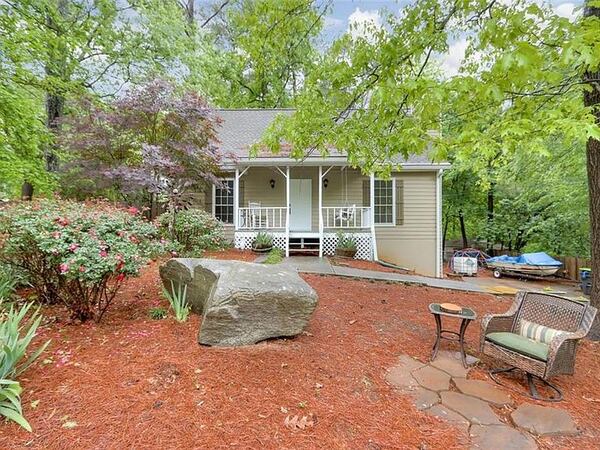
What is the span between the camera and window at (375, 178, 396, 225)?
11.4 m

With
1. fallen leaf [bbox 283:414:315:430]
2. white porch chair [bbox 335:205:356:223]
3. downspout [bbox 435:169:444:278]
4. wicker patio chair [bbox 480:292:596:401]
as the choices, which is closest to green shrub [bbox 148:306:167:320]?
fallen leaf [bbox 283:414:315:430]

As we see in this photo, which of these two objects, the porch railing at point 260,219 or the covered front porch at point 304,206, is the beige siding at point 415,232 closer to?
the covered front porch at point 304,206

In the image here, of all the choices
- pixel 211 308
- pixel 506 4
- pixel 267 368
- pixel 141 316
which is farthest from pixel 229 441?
pixel 506 4

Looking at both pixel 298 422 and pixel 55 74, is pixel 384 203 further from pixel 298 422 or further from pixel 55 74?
pixel 55 74

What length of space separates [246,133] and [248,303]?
34.4 ft

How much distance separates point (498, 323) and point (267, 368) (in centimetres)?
254

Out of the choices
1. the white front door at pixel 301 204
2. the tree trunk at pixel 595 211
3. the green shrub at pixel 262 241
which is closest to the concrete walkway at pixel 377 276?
the green shrub at pixel 262 241

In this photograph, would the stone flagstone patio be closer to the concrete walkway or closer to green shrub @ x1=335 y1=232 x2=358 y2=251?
the concrete walkway

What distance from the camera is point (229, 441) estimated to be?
2.04m

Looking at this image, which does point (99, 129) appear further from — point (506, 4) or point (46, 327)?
point (506, 4)

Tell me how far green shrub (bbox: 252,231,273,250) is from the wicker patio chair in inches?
281

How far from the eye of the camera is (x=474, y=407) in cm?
267

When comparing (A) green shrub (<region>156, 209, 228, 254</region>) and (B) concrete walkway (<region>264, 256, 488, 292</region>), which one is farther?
(A) green shrub (<region>156, 209, 228, 254</region>)

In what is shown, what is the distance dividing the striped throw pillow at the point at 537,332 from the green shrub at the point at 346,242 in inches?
253
